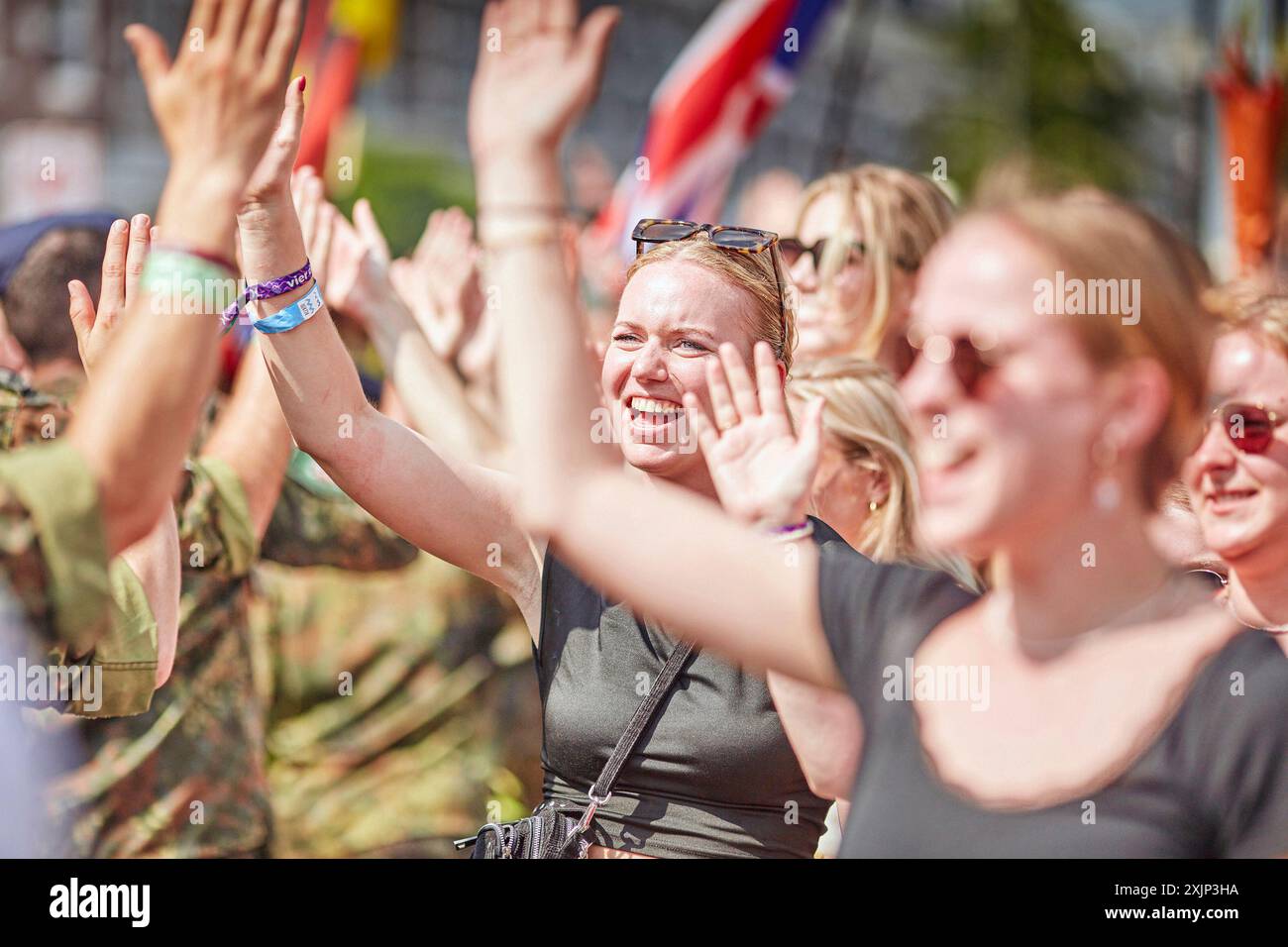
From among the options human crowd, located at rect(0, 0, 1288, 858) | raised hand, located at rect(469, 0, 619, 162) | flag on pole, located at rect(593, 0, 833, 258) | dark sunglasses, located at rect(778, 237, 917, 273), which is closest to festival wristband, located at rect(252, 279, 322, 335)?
human crowd, located at rect(0, 0, 1288, 858)

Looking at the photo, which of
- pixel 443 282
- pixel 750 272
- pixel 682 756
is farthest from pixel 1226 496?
pixel 443 282

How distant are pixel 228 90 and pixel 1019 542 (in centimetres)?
94

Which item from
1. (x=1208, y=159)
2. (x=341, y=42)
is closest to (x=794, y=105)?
(x=1208, y=159)

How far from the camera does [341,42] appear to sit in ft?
22.4

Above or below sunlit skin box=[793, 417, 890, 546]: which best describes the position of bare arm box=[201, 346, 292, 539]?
above

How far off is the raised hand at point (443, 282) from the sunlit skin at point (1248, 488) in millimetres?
1901

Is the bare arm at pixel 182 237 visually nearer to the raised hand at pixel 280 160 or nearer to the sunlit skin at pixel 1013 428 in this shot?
the raised hand at pixel 280 160

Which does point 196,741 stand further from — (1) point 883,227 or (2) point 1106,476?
(2) point 1106,476

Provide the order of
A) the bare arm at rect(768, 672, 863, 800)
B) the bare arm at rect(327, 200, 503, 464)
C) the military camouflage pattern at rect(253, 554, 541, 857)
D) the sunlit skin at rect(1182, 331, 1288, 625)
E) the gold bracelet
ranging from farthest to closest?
the military camouflage pattern at rect(253, 554, 541, 857) → the bare arm at rect(327, 200, 503, 464) → the sunlit skin at rect(1182, 331, 1288, 625) → the bare arm at rect(768, 672, 863, 800) → the gold bracelet

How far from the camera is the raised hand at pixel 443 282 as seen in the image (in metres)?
3.81

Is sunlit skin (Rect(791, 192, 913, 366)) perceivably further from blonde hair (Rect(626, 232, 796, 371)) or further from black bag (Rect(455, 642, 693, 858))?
black bag (Rect(455, 642, 693, 858))

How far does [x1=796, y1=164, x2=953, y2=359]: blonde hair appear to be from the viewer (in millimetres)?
3449

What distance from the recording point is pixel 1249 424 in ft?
8.17

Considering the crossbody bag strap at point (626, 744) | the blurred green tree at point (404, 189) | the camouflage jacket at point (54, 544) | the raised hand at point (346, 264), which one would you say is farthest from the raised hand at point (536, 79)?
the blurred green tree at point (404, 189)
